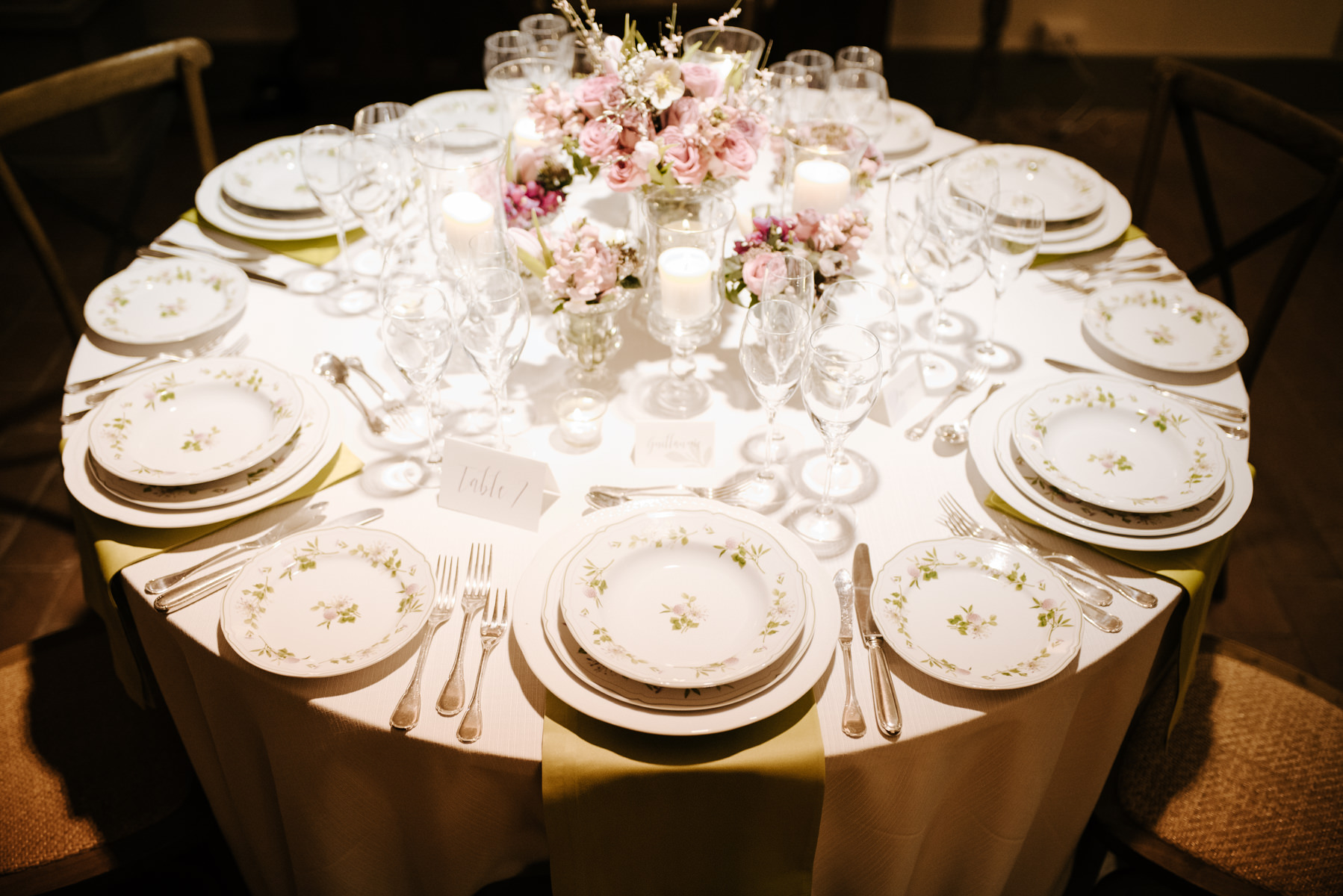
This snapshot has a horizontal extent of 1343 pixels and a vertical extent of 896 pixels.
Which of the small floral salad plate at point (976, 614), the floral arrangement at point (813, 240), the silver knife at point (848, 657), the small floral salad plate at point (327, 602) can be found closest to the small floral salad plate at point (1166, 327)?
the floral arrangement at point (813, 240)

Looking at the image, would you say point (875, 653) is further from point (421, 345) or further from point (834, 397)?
point (421, 345)

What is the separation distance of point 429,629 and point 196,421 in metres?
0.50

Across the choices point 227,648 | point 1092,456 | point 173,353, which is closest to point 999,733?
point 1092,456

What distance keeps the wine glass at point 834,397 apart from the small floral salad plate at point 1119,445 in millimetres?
258

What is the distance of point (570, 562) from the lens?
1.08 m

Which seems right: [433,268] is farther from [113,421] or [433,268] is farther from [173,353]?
[113,421]

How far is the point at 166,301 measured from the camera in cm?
157

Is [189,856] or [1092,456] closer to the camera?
[1092,456]

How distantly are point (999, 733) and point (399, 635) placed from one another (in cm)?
66

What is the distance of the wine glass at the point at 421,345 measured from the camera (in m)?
1.22

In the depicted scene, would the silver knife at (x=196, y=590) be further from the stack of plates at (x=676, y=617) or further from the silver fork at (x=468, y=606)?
the stack of plates at (x=676, y=617)

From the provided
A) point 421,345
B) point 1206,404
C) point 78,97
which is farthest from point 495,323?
point 78,97

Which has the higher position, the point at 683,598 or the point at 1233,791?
the point at 683,598

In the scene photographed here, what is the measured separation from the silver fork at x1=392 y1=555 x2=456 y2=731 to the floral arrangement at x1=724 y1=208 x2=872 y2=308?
58 cm
